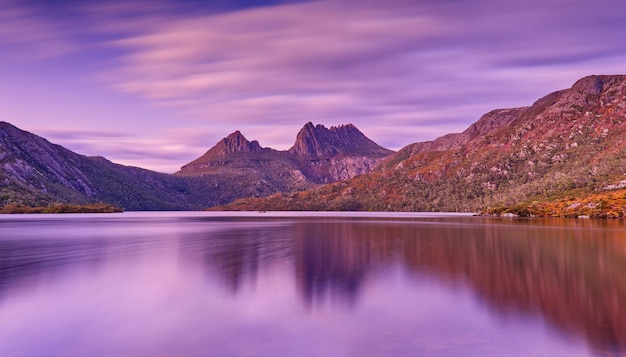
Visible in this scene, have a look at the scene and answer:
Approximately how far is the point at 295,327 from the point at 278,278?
56.0 ft

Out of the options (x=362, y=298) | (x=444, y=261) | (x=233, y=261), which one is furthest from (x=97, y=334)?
(x=444, y=261)

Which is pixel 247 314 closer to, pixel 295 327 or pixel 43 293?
pixel 295 327

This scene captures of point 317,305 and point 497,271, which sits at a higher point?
point 317,305

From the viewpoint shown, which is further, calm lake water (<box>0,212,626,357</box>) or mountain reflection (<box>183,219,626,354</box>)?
mountain reflection (<box>183,219,626,354</box>)

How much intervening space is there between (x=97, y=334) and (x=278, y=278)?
Answer: 773 inches

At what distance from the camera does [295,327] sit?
76.0 feet

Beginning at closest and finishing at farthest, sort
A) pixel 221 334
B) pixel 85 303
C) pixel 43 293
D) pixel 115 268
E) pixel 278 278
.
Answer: pixel 221 334 → pixel 85 303 → pixel 43 293 → pixel 278 278 → pixel 115 268

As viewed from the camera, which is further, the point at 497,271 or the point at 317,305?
the point at 497,271

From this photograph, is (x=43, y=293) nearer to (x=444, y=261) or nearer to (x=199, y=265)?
(x=199, y=265)

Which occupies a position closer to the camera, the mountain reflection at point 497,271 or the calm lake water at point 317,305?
the calm lake water at point 317,305

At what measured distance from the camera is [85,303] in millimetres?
29609

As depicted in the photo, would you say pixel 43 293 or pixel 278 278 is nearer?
pixel 43 293

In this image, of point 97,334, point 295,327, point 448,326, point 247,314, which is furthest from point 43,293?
point 448,326

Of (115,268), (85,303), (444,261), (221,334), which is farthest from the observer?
(444,261)
